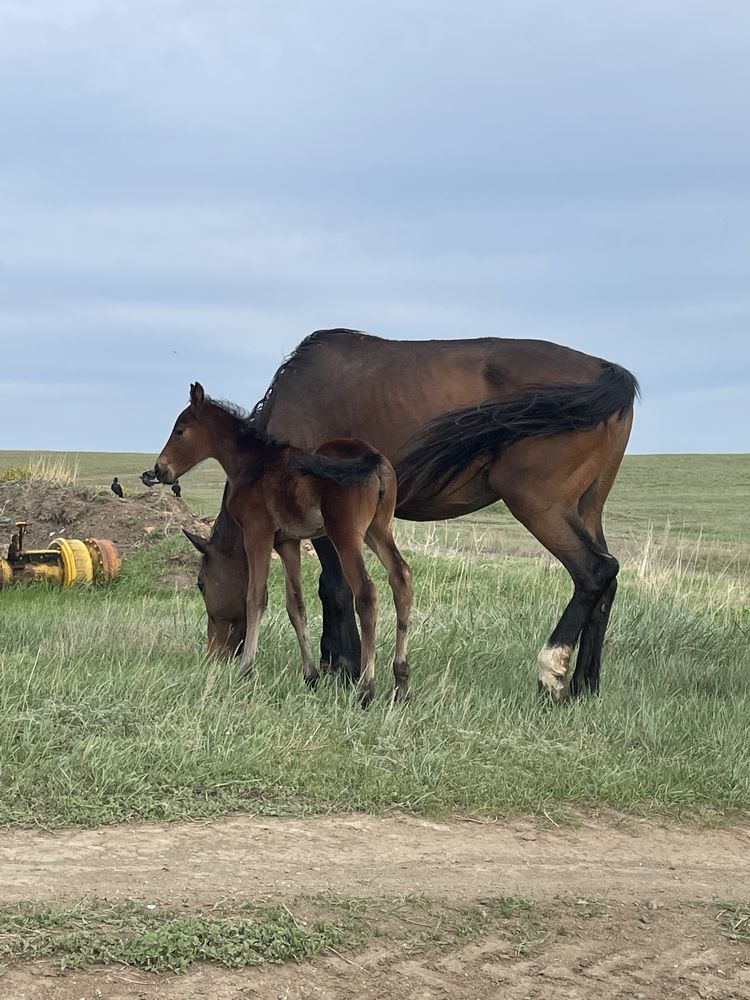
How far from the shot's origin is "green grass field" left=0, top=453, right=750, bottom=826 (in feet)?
19.0

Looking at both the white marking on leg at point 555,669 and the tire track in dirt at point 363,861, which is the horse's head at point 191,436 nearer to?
the white marking on leg at point 555,669

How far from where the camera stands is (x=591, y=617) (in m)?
8.20

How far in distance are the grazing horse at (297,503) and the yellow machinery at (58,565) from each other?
6.26 meters

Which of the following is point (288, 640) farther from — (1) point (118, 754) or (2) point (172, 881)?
(2) point (172, 881)

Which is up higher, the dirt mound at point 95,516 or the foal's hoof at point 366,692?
the dirt mound at point 95,516

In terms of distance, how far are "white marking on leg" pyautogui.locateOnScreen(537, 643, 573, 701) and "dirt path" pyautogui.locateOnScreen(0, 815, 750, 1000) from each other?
1.76 meters

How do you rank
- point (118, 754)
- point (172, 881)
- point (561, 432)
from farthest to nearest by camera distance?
point (561, 432), point (118, 754), point (172, 881)

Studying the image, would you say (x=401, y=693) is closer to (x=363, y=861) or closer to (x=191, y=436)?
(x=363, y=861)

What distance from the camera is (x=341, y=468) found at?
706cm

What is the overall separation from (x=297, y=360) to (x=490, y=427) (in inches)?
66.2

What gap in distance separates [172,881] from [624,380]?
502 centimetres

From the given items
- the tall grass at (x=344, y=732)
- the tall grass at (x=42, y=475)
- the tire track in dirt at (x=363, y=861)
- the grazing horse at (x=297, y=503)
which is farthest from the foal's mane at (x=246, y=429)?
the tall grass at (x=42, y=475)

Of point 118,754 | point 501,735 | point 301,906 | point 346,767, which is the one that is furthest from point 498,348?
point 301,906

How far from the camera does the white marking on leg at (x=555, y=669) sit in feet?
25.4
